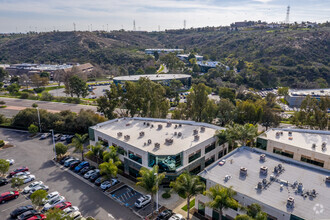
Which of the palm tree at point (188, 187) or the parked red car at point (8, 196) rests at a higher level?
the palm tree at point (188, 187)

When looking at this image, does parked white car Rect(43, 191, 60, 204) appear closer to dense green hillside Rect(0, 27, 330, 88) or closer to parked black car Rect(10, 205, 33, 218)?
parked black car Rect(10, 205, 33, 218)

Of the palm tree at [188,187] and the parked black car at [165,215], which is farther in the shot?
the parked black car at [165,215]

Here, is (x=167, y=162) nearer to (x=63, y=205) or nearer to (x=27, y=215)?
(x=63, y=205)

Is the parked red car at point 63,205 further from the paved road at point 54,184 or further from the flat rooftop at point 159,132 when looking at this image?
the flat rooftop at point 159,132

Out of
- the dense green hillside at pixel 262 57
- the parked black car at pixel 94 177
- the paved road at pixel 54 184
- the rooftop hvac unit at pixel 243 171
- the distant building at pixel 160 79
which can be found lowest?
the paved road at pixel 54 184

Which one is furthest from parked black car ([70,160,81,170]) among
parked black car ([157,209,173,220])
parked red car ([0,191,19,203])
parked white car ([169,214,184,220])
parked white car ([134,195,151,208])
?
parked white car ([169,214,184,220])

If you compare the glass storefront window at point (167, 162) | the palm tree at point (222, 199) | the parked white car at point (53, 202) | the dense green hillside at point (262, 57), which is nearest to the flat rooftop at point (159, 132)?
the glass storefront window at point (167, 162)

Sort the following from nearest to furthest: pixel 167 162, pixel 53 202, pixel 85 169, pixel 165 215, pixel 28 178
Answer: pixel 165 215
pixel 53 202
pixel 167 162
pixel 28 178
pixel 85 169

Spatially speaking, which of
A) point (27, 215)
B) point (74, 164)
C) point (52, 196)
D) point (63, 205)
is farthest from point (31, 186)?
point (63, 205)
